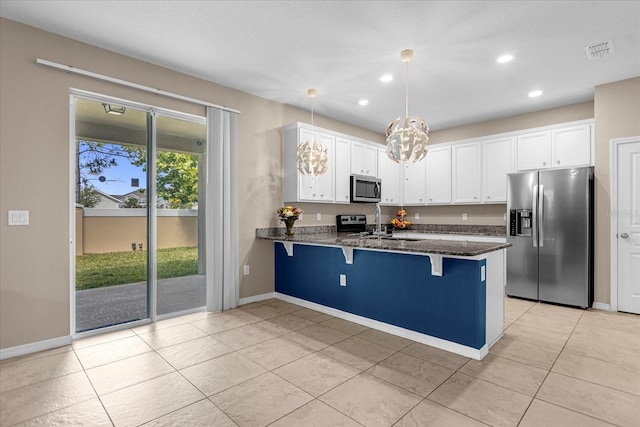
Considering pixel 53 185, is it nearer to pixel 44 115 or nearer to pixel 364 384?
pixel 44 115

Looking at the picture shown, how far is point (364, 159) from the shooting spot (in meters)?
5.39

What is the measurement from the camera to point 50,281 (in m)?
2.78

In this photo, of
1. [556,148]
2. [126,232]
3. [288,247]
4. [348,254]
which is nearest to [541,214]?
[556,148]

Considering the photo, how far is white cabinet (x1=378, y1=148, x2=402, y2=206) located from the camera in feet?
18.9

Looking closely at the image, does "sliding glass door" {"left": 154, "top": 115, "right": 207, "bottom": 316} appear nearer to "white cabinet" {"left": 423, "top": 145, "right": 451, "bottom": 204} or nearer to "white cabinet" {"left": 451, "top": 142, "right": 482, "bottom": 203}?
"white cabinet" {"left": 423, "top": 145, "right": 451, "bottom": 204}

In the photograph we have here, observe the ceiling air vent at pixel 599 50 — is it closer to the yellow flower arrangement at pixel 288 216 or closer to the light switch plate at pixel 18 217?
the yellow flower arrangement at pixel 288 216

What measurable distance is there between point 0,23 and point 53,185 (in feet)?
4.29

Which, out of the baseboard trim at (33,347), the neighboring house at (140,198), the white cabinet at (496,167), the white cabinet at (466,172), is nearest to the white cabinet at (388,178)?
the white cabinet at (466,172)

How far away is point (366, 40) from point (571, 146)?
3.38 metres

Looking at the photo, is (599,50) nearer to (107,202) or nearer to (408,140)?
(408,140)

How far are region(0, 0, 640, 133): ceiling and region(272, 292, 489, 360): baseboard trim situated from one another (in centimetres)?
264

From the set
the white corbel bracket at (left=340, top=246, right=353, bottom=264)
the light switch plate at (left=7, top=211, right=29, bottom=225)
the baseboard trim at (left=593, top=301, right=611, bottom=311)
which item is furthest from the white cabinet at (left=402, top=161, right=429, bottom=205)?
the light switch plate at (left=7, top=211, right=29, bottom=225)

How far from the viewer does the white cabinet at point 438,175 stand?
5.57 m

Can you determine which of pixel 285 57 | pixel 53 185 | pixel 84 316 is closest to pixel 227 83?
pixel 285 57
